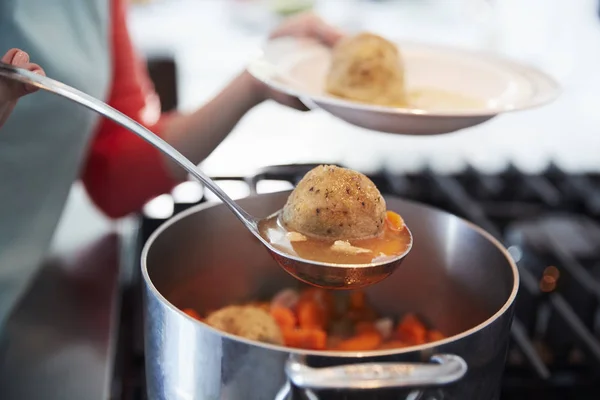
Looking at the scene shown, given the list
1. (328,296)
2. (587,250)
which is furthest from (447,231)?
(587,250)

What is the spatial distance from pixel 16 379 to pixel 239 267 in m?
0.27

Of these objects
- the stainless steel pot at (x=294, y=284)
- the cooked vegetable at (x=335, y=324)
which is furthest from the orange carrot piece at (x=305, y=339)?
the stainless steel pot at (x=294, y=284)

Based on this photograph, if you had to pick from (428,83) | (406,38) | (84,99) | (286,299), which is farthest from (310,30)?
(406,38)

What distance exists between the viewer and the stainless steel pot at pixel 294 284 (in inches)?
17.3

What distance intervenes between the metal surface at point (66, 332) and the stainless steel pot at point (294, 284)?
0.52 ft

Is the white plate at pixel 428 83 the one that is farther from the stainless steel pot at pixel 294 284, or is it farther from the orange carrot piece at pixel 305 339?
the orange carrot piece at pixel 305 339

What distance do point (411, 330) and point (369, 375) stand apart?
Result: 312mm

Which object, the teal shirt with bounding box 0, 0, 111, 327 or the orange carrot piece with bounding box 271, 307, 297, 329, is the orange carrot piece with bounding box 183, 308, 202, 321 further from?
the teal shirt with bounding box 0, 0, 111, 327

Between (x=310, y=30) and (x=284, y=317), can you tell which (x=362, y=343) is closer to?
(x=284, y=317)

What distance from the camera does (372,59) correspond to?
86cm

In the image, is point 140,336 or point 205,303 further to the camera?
point 140,336

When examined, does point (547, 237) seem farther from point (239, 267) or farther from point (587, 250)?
point (239, 267)

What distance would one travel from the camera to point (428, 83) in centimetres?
98

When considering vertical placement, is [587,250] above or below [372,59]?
below
